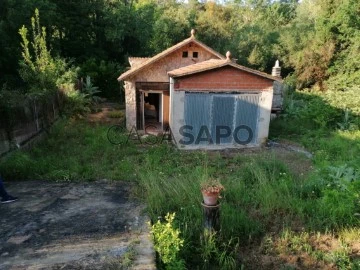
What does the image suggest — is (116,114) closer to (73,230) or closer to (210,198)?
(73,230)

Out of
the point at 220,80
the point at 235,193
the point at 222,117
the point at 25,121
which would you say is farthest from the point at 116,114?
the point at 235,193

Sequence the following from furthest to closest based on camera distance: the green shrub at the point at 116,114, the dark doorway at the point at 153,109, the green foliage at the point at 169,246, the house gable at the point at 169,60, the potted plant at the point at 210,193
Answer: the green shrub at the point at 116,114 < the dark doorway at the point at 153,109 < the house gable at the point at 169,60 < the potted plant at the point at 210,193 < the green foliage at the point at 169,246

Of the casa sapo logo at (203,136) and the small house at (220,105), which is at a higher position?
A: the small house at (220,105)

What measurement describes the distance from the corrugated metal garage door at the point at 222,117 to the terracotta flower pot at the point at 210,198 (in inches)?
298

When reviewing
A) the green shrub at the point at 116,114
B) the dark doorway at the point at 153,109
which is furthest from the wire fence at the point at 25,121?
the dark doorway at the point at 153,109

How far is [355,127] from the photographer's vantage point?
14.3 metres

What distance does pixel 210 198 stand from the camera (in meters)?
4.77

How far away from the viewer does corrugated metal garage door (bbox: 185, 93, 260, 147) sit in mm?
12086

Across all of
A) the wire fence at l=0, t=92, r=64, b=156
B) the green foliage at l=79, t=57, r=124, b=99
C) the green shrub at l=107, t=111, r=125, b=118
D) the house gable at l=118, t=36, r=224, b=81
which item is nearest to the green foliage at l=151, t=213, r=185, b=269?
the wire fence at l=0, t=92, r=64, b=156

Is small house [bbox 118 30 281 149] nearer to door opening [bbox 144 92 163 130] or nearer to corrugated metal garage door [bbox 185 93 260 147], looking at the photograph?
corrugated metal garage door [bbox 185 93 260 147]

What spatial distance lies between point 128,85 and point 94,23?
14.7 meters

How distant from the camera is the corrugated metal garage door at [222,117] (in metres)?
12.1

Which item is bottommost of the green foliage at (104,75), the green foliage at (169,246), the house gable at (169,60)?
the green foliage at (169,246)

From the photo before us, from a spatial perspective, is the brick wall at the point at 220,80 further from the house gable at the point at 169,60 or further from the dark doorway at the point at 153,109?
the dark doorway at the point at 153,109
